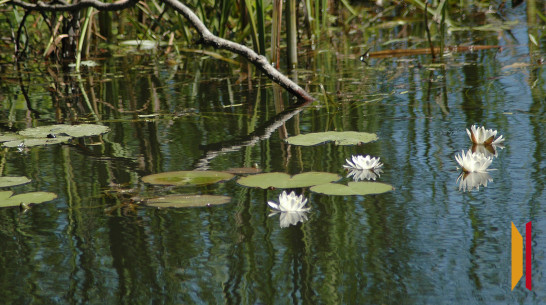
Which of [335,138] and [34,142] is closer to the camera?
[335,138]

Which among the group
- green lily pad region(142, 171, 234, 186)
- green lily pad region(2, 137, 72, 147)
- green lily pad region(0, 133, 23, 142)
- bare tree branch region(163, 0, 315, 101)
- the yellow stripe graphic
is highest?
bare tree branch region(163, 0, 315, 101)

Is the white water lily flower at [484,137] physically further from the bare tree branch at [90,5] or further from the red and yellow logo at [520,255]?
the bare tree branch at [90,5]

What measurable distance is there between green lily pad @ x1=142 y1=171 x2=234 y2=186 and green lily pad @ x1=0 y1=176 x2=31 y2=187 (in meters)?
0.30

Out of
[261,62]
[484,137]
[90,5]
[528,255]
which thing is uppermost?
[90,5]

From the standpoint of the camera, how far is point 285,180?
152cm

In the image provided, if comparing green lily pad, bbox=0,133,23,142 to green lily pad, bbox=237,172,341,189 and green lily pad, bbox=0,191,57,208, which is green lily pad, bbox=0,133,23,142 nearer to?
green lily pad, bbox=0,191,57,208

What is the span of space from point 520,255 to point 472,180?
0.42 m

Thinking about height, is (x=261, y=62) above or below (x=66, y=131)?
above

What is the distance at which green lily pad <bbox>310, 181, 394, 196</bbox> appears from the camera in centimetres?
142

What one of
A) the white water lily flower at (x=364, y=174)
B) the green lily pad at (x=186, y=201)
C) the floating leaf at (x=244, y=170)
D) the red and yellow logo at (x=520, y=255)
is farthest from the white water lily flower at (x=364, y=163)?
the red and yellow logo at (x=520, y=255)

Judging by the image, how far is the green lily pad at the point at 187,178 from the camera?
5.10 feet

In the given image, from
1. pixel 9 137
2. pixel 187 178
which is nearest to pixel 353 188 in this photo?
pixel 187 178

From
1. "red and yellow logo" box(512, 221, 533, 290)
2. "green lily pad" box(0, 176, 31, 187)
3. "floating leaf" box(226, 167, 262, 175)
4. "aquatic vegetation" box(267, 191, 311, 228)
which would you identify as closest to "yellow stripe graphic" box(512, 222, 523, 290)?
"red and yellow logo" box(512, 221, 533, 290)

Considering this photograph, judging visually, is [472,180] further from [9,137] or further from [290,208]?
[9,137]
